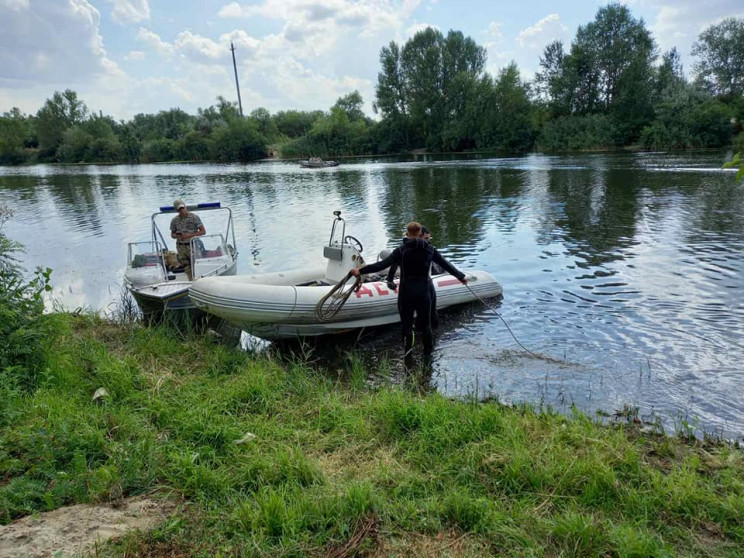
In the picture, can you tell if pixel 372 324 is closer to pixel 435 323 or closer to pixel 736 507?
pixel 435 323

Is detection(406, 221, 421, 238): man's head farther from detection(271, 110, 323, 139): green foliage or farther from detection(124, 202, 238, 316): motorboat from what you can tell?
detection(271, 110, 323, 139): green foliage

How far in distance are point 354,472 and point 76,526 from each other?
1695mm

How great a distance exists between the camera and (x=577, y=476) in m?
3.39

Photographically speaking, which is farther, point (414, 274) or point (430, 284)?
point (430, 284)

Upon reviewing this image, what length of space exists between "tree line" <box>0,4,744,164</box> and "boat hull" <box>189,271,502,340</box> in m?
33.9

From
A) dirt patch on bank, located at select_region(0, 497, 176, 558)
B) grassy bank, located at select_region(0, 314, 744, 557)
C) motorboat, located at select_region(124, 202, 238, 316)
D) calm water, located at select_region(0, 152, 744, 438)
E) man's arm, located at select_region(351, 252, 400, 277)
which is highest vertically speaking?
man's arm, located at select_region(351, 252, 400, 277)

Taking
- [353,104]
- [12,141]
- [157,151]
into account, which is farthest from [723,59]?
[12,141]

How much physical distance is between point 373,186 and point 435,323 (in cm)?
2274

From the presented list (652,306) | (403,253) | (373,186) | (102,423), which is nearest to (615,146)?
(373,186)

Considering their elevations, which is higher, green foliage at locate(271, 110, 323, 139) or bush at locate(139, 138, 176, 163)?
green foliage at locate(271, 110, 323, 139)

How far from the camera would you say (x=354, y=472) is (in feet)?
11.7

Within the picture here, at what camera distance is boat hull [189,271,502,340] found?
678cm

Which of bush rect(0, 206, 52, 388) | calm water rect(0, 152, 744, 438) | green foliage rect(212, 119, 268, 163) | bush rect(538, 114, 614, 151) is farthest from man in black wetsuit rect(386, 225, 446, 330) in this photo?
green foliage rect(212, 119, 268, 163)

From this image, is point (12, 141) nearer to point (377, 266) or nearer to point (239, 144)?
point (239, 144)
